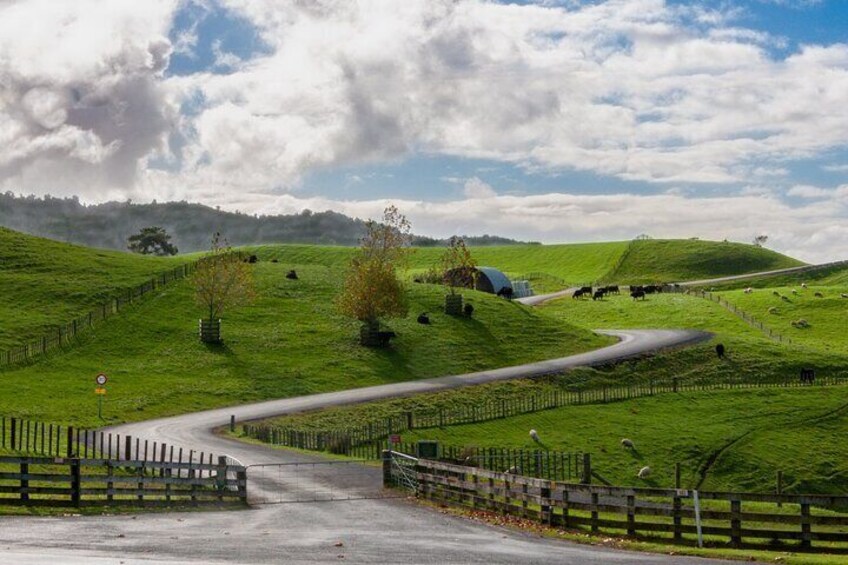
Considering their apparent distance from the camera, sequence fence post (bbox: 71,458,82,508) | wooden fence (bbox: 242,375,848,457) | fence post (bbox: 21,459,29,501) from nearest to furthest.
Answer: fence post (bbox: 21,459,29,501)
fence post (bbox: 71,458,82,508)
wooden fence (bbox: 242,375,848,457)

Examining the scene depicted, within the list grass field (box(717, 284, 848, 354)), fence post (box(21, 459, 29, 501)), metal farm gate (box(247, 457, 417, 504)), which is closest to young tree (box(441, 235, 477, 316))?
grass field (box(717, 284, 848, 354))

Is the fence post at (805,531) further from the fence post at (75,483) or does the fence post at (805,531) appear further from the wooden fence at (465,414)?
the wooden fence at (465,414)

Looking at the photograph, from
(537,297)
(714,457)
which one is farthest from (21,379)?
(537,297)

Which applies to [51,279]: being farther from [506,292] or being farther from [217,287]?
[506,292]

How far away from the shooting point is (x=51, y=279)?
11256cm

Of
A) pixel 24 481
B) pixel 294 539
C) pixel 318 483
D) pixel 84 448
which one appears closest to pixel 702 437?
pixel 318 483

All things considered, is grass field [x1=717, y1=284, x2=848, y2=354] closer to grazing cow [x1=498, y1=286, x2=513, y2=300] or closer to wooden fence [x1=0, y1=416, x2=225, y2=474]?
grazing cow [x1=498, y1=286, x2=513, y2=300]

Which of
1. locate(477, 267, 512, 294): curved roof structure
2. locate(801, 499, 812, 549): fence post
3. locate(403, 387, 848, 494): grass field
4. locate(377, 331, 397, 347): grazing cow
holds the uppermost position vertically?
locate(477, 267, 512, 294): curved roof structure

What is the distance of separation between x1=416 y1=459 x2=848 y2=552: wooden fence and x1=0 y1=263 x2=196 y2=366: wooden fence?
58496mm

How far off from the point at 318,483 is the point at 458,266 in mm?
86122

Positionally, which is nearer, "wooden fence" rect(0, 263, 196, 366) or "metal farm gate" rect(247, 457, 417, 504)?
"metal farm gate" rect(247, 457, 417, 504)

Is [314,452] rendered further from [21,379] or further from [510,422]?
[21,379]

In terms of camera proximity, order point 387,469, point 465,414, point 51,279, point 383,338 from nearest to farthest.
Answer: point 387,469 → point 465,414 → point 383,338 → point 51,279

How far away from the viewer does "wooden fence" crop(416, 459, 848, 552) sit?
27750 mm
